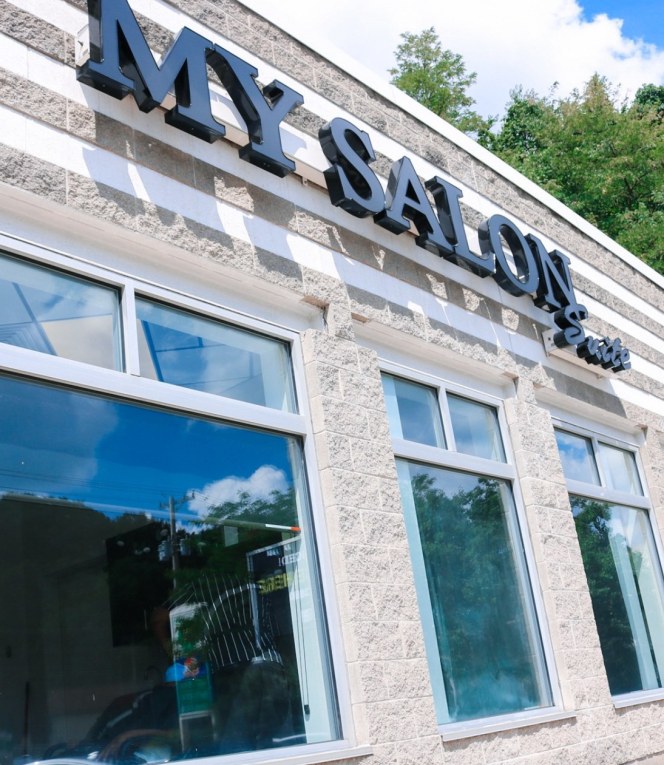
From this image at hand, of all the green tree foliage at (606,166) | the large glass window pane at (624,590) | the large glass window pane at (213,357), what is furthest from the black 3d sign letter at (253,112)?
the green tree foliage at (606,166)

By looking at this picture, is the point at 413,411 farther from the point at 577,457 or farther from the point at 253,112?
the point at 577,457

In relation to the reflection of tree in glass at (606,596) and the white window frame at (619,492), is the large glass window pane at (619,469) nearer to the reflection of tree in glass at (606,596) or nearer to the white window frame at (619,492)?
the white window frame at (619,492)

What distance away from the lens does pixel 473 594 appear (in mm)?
6285

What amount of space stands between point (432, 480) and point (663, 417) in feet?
13.8

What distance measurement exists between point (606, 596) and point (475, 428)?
2.05 metres

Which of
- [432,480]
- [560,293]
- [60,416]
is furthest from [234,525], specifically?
[560,293]

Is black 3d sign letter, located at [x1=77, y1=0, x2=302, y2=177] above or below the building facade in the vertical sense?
above

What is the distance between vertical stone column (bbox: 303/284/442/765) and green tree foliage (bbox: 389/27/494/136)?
81.1 feet

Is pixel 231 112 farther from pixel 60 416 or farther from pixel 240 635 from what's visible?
pixel 240 635

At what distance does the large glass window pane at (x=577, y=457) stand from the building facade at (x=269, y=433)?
0.09 metres

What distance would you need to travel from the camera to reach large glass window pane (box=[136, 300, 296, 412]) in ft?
15.9

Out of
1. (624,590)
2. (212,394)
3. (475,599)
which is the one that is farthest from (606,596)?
(212,394)

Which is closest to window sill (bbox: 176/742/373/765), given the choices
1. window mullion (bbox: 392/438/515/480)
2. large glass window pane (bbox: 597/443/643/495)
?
window mullion (bbox: 392/438/515/480)

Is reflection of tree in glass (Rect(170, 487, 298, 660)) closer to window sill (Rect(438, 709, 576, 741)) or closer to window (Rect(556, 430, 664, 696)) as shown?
window sill (Rect(438, 709, 576, 741))
